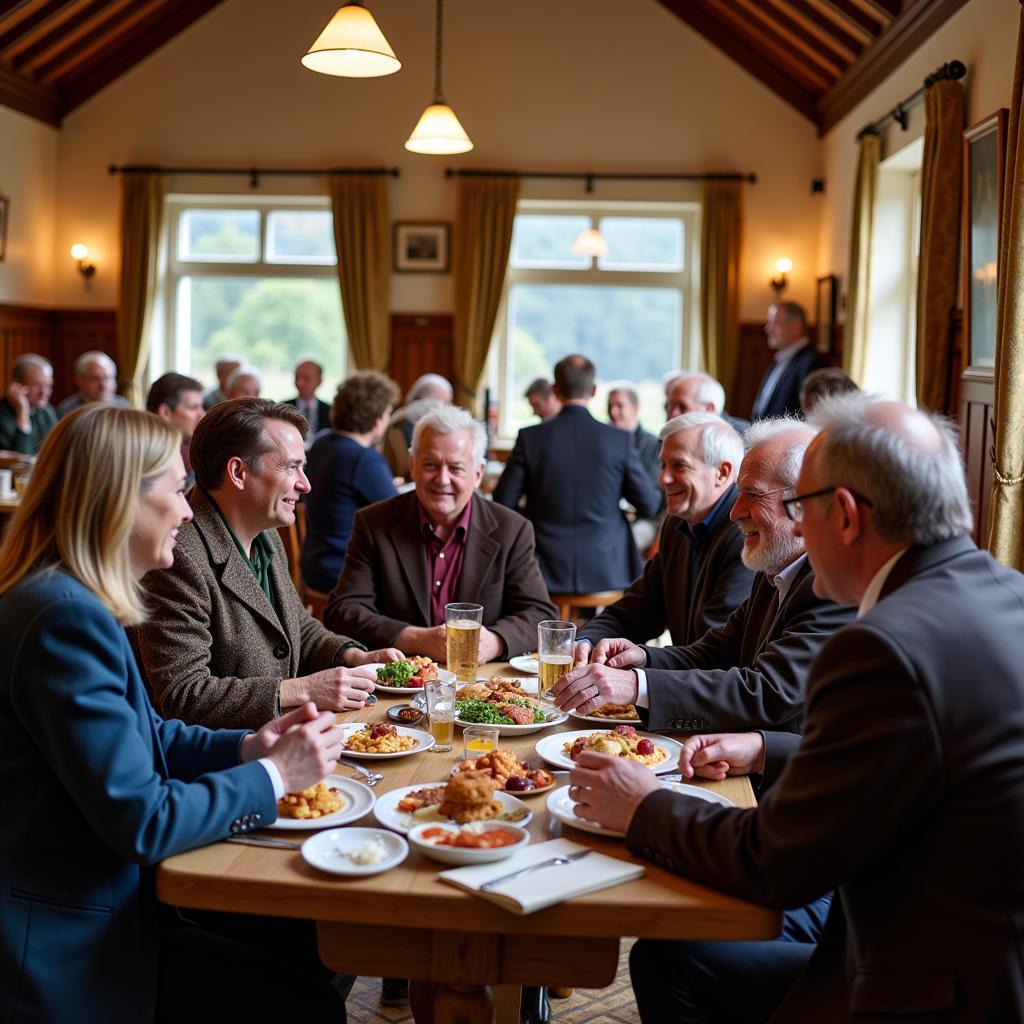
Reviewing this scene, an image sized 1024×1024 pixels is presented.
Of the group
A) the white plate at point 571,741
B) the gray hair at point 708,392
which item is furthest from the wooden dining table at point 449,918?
the gray hair at point 708,392

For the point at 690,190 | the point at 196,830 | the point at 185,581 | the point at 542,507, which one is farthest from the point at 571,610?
the point at 690,190

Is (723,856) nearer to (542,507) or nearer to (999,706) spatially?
(999,706)

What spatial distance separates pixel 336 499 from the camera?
4.66 meters

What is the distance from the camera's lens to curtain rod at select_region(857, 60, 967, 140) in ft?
18.9

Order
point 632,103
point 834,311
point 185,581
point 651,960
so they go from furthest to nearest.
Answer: point 632,103 → point 834,311 → point 185,581 → point 651,960

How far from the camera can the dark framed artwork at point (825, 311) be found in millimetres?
8836

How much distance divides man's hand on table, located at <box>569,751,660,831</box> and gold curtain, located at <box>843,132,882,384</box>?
6.35 m

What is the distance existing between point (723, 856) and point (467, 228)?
28.7ft

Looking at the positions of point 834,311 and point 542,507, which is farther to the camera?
point 834,311

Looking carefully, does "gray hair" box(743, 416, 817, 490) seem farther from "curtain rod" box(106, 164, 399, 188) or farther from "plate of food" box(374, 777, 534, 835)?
"curtain rod" box(106, 164, 399, 188)

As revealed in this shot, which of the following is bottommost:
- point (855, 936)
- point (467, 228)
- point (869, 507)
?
point (855, 936)

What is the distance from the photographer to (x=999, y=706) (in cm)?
144

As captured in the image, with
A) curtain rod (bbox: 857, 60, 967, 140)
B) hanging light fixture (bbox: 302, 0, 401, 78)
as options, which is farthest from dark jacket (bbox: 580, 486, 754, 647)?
curtain rod (bbox: 857, 60, 967, 140)

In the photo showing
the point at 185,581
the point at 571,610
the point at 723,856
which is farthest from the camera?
the point at 571,610
